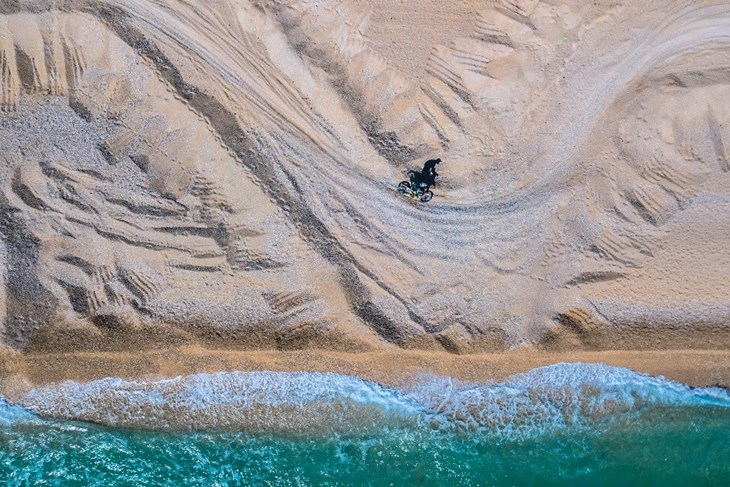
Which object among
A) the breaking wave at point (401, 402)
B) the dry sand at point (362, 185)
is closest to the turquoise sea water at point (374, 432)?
the breaking wave at point (401, 402)

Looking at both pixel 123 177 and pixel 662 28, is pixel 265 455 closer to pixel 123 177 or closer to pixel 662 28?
pixel 123 177

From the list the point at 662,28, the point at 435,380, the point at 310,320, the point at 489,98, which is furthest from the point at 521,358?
the point at 662,28

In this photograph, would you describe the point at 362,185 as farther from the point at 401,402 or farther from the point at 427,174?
the point at 401,402

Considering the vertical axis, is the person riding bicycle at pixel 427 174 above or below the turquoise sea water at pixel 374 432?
above

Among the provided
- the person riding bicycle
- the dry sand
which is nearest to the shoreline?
the dry sand

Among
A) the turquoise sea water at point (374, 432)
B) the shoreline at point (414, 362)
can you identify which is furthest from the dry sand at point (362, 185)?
the turquoise sea water at point (374, 432)

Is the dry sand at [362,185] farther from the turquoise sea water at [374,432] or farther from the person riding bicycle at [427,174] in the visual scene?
the turquoise sea water at [374,432]

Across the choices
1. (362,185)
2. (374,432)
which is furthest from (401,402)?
(362,185)
